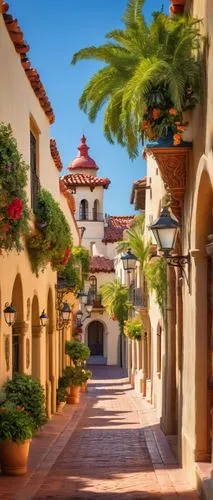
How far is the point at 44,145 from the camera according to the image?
70.8ft

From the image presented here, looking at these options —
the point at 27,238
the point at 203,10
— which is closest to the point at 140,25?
the point at 203,10

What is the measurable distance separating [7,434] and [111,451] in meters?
4.19

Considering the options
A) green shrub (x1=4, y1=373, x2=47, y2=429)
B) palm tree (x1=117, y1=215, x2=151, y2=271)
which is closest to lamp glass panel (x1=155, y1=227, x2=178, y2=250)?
green shrub (x1=4, y1=373, x2=47, y2=429)

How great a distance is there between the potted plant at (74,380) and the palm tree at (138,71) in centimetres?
1522

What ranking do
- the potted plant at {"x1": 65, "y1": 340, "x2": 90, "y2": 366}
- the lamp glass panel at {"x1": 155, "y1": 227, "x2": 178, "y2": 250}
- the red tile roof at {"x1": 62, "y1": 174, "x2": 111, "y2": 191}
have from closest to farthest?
the lamp glass panel at {"x1": 155, "y1": 227, "x2": 178, "y2": 250}
the potted plant at {"x1": 65, "y1": 340, "x2": 90, "y2": 366}
the red tile roof at {"x1": 62, "y1": 174, "x2": 111, "y2": 191}

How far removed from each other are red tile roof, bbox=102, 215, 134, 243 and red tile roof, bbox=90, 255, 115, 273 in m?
1.76

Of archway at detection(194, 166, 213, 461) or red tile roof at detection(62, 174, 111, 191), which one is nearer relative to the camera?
archway at detection(194, 166, 213, 461)

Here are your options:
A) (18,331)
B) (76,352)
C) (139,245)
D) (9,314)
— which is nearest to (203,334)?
(9,314)

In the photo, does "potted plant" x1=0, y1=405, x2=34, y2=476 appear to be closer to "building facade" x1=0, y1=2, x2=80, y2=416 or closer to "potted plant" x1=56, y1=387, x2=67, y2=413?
"building facade" x1=0, y1=2, x2=80, y2=416

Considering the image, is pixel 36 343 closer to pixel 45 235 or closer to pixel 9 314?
pixel 45 235

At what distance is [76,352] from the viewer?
3089 cm

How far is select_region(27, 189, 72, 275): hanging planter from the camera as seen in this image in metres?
18.2

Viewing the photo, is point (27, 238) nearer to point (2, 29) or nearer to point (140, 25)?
point (2, 29)

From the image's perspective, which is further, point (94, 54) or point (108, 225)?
point (108, 225)
